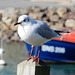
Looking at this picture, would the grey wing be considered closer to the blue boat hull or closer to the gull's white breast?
the gull's white breast

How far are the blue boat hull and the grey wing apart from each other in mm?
9048

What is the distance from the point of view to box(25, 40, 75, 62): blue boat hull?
12617 mm

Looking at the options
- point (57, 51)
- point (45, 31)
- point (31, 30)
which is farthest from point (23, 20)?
point (57, 51)

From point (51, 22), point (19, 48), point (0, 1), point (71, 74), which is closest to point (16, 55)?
point (19, 48)

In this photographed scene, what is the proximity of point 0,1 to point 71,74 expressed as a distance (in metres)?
26.9

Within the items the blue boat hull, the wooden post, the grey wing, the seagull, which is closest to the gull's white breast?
the seagull

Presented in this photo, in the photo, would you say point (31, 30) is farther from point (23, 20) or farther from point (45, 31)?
point (45, 31)

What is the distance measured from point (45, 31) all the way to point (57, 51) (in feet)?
32.1

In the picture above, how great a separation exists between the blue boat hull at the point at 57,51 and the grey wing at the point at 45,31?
9048 millimetres

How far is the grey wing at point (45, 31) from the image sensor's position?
10.4 ft

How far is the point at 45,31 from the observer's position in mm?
3361

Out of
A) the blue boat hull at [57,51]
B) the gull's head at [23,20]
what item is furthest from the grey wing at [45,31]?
the blue boat hull at [57,51]

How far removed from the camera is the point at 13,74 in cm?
1144

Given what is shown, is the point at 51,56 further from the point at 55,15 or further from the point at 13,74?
the point at 55,15
